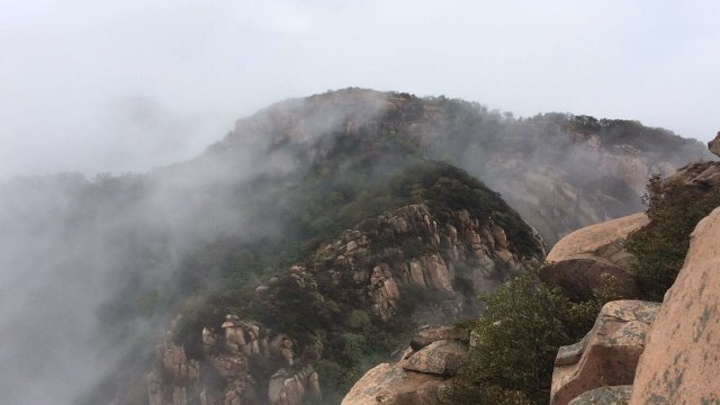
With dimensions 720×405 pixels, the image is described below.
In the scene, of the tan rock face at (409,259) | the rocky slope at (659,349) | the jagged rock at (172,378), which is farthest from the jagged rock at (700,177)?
the jagged rock at (172,378)

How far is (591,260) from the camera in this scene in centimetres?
1914

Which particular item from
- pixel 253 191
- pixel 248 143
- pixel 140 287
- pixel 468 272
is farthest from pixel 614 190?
pixel 140 287

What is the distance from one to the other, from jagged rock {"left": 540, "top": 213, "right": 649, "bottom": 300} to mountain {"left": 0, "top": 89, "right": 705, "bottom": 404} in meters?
32.9

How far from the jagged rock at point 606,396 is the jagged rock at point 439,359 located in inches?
359

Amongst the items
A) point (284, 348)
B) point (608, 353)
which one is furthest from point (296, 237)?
point (608, 353)

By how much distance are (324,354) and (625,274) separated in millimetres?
53221

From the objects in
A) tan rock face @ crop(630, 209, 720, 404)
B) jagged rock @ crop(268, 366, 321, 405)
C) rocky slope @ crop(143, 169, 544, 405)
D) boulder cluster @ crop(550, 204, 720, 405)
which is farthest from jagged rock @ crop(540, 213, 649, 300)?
jagged rock @ crop(268, 366, 321, 405)

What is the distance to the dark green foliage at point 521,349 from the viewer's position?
50.0 feet

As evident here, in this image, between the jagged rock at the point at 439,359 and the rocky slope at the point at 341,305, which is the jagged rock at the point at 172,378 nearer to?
the rocky slope at the point at 341,305

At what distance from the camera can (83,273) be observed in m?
112

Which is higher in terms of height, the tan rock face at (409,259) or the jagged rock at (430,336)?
the jagged rock at (430,336)

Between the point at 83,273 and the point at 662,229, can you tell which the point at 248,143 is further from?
the point at 662,229

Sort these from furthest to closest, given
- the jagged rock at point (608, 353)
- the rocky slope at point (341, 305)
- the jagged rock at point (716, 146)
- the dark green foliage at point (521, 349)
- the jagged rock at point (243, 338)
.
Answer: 1. the jagged rock at point (243, 338)
2. the rocky slope at point (341, 305)
3. the jagged rock at point (716, 146)
4. the dark green foliage at point (521, 349)
5. the jagged rock at point (608, 353)

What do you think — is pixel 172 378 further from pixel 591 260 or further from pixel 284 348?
pixel 591 260
